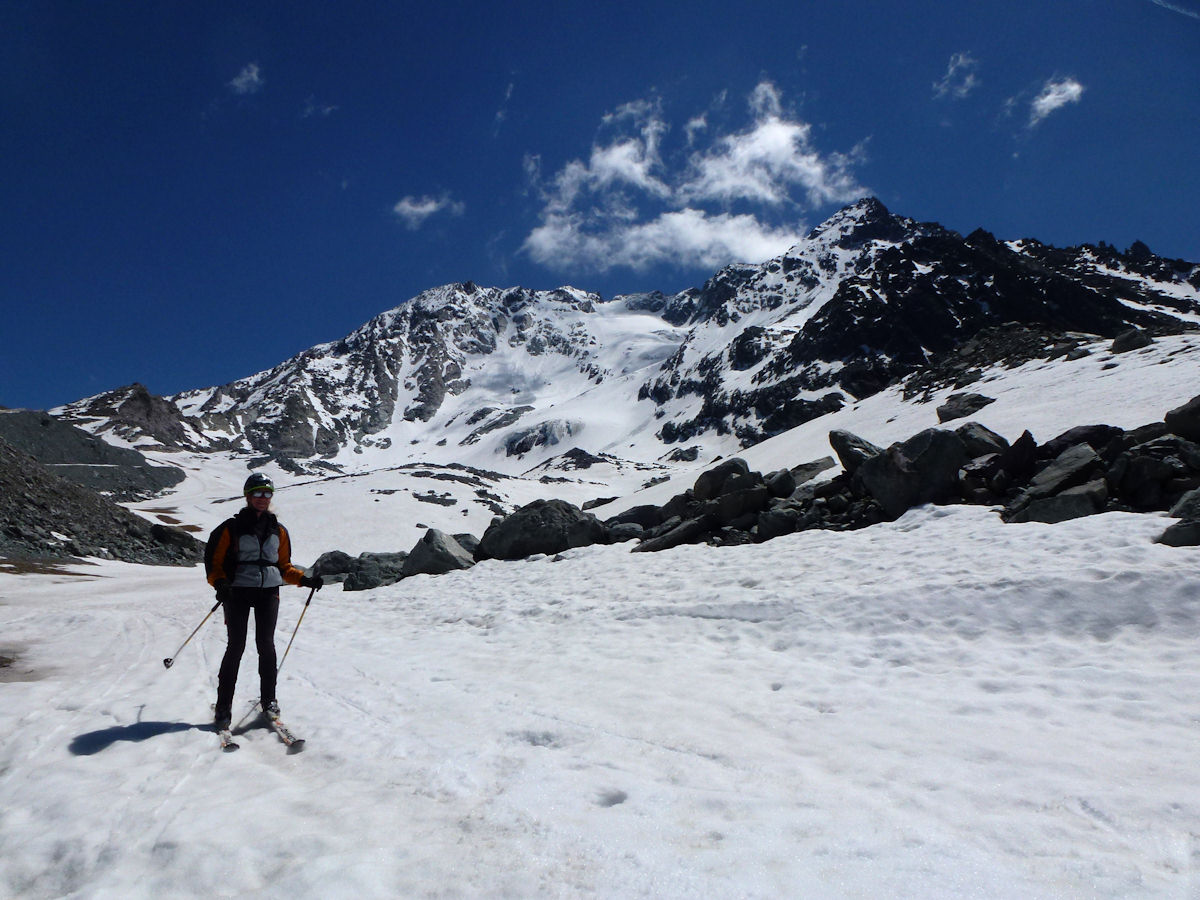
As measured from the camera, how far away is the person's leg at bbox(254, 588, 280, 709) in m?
6.21

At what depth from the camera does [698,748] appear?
5.23m

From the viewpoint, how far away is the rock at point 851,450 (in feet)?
50.6

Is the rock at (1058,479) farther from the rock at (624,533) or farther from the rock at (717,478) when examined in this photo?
the rock at (624,533)

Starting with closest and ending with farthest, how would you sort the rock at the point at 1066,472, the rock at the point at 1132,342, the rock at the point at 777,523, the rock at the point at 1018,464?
the rock at the point at 1066,472
the rock at the point at 1018,464
the rock at the point at 777,523
the rock at the point at 1132,342

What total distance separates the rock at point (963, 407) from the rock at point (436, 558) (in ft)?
72.3

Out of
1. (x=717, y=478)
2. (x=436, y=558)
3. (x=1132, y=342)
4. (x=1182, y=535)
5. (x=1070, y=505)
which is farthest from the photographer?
(x=1132, y=342)

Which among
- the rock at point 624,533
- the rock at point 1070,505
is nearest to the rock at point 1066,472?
the rock at point 1070,505

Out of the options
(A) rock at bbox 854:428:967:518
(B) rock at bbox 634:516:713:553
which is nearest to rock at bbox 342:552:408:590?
(B) rock at bbox 634:516:713:553

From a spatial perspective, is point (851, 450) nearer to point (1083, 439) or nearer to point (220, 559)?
point (1083, 439)

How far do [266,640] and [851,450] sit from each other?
13738 mm

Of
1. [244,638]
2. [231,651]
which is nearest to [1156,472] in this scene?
[244,638]

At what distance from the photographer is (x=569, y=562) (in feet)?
53.7

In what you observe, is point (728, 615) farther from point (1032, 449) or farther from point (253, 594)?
point (1032, 449)

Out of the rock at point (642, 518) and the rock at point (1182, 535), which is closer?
the rock at point (1182, 535)
